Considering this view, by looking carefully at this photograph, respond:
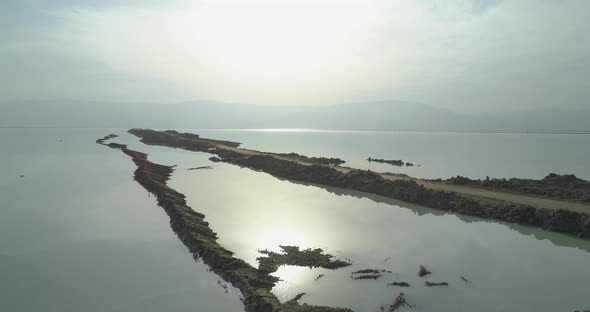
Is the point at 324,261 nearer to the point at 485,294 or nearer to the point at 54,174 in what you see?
the point at 485,294

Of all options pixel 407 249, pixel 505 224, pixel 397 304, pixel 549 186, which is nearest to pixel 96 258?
pixel 397 304

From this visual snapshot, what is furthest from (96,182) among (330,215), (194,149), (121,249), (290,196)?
(194,149)

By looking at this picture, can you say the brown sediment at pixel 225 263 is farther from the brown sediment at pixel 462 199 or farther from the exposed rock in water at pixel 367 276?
the brown sediment at pixel 462 199

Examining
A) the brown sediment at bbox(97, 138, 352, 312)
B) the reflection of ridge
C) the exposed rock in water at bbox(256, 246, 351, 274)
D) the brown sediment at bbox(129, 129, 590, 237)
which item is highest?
the brown sediment at bbox(129, 129, 590, 237)

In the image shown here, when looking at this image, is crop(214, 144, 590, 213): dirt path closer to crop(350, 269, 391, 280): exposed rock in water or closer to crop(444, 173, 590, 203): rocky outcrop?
crop(444, 173, 590, 203): rocky outcrop

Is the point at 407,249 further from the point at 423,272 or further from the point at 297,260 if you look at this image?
the point at 297,260

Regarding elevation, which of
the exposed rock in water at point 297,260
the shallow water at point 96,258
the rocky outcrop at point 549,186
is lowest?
the shallow water at point 96,258

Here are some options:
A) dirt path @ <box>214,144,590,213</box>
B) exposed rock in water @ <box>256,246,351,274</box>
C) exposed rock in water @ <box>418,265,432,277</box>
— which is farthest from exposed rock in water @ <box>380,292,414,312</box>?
dirt path @ <box>214,144,590,213</box>

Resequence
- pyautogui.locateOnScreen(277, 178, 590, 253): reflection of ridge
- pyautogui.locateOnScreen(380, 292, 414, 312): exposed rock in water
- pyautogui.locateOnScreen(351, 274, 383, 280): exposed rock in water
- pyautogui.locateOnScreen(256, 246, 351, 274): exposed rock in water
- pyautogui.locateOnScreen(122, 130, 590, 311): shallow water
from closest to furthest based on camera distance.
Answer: pyautogui.locateOnScreen(380, 292, 414, 312): exposed rock in water < pyautogui.locateOnScreen(122, 130, 590, 311): shallow water < pyautogui.locateOnScreen(351, 274, 383, 280): exposed rock in water < pyautogui.locateOnScreen(256, 246, 351, 274): exposed rock in water < pyautogui.locateOnScreen(277, 178, 590, 253): reflection of ridge

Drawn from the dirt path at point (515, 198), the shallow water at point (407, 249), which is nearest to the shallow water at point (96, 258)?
the shallow water at point (407, 249)

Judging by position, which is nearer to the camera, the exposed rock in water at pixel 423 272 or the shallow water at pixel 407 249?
the shallow water at pixel 407 249
